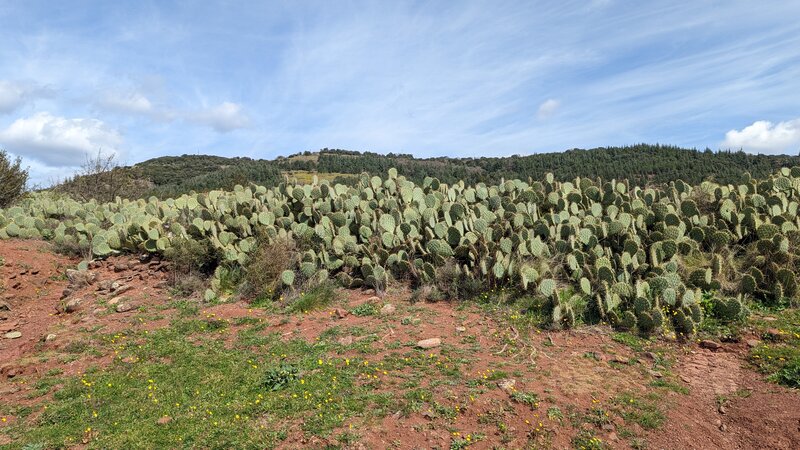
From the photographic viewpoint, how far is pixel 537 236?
27.1ft

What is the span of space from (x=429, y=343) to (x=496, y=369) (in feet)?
3.31

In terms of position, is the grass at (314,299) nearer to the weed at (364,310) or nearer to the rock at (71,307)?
the weed at (364,310)

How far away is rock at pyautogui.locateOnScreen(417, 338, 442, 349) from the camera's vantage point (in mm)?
6125

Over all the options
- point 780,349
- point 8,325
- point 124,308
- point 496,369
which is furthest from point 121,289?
point 780,349

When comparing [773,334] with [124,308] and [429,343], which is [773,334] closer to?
[429,343]

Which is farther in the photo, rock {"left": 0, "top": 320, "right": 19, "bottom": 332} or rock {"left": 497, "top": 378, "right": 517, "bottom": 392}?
rock {"left": 0, "top": 320, "right": 19, "bottom": 332}

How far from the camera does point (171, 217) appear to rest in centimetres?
1066

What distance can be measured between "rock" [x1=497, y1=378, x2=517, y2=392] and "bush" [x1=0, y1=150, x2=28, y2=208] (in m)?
15.6

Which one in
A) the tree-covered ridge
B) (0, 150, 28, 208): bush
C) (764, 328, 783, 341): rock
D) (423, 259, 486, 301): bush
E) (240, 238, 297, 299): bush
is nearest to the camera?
(764, 328, 783, 341): rock

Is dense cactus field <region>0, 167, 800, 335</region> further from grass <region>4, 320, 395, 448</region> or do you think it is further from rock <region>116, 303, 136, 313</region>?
grass <region>4, 320, 395, 448</region>

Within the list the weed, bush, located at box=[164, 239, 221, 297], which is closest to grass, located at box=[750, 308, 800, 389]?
the weed

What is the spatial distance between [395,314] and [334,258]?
2075mm

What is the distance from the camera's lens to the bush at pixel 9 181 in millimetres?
14336

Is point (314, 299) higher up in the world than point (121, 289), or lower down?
lower down
